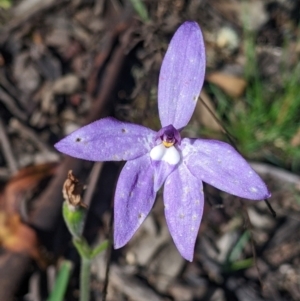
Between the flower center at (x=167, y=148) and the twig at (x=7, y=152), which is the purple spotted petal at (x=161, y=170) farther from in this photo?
the twig at (x=7, y=152)

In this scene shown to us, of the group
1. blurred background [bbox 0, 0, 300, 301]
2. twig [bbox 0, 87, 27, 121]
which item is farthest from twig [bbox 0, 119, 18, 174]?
twig [bbox 0, 87, 27, 121]

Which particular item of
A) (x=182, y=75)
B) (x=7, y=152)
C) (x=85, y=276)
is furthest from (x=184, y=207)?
(x=7, y=152)

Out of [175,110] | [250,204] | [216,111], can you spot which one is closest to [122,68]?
[216,111]

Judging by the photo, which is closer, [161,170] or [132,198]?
[132,198]

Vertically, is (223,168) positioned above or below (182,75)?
below

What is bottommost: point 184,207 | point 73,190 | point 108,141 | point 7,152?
point 7,152

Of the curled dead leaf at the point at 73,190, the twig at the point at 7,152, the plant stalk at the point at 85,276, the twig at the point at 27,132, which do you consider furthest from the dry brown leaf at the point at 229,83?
the curled dead leaf at the point at 73,190

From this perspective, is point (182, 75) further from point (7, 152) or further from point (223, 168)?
point (7, 152)

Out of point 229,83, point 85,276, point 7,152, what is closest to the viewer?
→ point 85,276

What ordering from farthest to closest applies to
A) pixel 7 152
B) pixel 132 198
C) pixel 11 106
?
pixel 11 106 → pixel 7 152 → pixel 132 198
